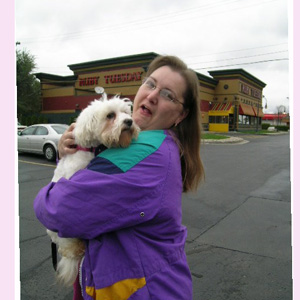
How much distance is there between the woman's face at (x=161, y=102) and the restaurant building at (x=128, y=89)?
1205 inches

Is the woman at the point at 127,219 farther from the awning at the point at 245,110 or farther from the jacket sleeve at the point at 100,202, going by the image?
the awning at the point at 245,110

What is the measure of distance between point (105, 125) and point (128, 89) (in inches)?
1296

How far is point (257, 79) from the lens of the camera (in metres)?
49.8

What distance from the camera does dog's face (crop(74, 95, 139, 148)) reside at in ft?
5.12

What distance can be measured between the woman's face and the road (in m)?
2.04

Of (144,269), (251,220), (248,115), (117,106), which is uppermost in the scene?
(248,115)

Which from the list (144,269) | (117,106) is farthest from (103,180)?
(117,106)

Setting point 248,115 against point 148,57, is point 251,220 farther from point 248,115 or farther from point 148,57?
point 248,115

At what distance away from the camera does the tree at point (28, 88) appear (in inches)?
1375

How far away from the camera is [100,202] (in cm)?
117

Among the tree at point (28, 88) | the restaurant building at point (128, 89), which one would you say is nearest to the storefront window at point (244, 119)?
the restaurant building at point (128, 89)

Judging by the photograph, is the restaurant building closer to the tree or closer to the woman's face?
the tree

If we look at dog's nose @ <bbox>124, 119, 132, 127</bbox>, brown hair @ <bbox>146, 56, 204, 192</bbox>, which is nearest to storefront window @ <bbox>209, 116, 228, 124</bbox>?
A: brown hair @ <bbox>146, 56, 204, 192</bbox>

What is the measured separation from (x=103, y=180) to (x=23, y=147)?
13.3m
